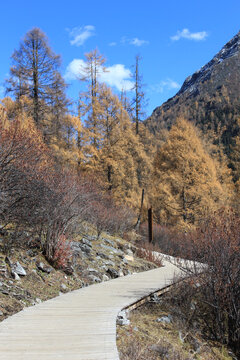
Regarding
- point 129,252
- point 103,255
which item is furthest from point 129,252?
point 103,255

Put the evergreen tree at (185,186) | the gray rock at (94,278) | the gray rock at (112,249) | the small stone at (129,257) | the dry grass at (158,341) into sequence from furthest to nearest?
the evergreen tree at (185,186)
the small stone at (129,257)
the gray rock at (112,249)
the gray rock at (94,278)
the dry grass at (158,341)

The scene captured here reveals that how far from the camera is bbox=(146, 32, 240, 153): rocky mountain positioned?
6938cm

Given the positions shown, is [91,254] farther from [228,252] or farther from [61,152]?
[61,152]

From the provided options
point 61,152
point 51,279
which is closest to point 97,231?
point 51,279

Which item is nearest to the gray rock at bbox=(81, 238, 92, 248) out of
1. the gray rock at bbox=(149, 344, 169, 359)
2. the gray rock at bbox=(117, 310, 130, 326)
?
the gray rock at bbox=(117, 310, 130, 326)

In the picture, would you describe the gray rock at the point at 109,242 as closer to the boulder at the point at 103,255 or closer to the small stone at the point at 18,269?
the boulder at the point at 103,255

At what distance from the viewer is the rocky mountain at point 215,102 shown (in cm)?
6938

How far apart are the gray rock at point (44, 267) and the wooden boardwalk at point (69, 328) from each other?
2.99 ft

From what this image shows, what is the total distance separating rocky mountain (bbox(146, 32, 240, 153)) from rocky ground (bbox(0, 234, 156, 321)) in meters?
45.9

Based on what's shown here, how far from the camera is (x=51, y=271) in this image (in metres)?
7.81

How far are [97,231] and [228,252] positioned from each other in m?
7.45

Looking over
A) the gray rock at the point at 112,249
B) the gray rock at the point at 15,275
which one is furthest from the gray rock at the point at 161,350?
the gray rock at the point at 112,249

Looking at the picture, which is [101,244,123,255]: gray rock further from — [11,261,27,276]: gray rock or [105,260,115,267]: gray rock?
[11,261,27,276]: gray rock

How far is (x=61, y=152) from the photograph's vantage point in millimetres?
20359
